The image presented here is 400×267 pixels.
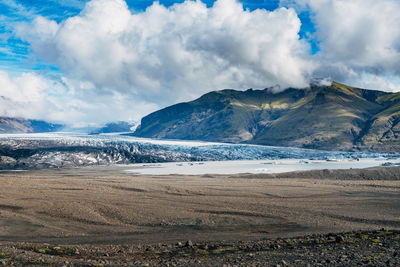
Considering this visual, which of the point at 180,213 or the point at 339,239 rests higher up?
the point at 339,239

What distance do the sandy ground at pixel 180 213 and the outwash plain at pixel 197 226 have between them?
0.05 metres

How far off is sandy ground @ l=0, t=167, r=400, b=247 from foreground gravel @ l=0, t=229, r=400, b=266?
1794 millimetres

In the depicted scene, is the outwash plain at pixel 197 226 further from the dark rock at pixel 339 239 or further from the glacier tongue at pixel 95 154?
the glacier tongue at pixel 95 154

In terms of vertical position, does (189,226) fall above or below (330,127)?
below

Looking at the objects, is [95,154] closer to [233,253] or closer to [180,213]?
[180,213]

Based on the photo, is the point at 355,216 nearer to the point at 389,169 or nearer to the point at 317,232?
the point at 317,232

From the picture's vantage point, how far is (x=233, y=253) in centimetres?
1215

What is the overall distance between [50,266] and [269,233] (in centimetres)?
990

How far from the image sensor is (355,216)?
20031mm

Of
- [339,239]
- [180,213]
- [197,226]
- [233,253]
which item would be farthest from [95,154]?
[339,239]

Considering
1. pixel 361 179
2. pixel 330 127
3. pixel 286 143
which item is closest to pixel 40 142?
pixel 361 179

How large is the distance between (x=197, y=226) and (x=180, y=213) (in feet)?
9.36

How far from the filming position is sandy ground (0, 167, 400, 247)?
1642 centimetres

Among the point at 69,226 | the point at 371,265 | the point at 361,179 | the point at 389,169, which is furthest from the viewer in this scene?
the point at 389,169
